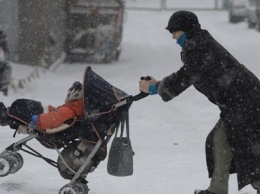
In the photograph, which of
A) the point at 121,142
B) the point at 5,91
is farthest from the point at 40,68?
the point at 121,142

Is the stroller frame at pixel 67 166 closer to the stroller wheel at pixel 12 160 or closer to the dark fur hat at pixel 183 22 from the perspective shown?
the stroller wheel at pixel 12 160

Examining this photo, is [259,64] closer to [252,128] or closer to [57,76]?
[57,76]

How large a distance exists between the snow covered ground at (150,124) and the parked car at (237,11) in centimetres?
326

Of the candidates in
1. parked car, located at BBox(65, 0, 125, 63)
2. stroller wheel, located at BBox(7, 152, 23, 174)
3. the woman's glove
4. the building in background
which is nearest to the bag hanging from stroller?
the woman's glove

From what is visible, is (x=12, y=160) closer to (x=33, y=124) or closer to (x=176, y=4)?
(x=33, y=124)

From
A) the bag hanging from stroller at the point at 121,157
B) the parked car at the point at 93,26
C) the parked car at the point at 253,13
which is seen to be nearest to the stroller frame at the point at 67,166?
the bag hanging from stroller at the point at 121,157

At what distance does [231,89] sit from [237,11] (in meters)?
24.7

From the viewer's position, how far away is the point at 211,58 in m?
5.84

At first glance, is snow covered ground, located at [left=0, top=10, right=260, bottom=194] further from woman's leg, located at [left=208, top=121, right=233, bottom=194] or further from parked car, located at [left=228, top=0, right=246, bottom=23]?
parked car, located at [left=228, top=0, right=246, bottom=23]

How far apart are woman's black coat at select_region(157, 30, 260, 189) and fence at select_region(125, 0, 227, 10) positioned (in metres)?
29.9

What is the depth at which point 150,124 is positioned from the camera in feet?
37.8

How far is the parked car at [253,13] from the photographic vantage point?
2630cm

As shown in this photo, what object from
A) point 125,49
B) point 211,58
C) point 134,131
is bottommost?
point 125,49

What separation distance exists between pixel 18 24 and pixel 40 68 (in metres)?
1.20
